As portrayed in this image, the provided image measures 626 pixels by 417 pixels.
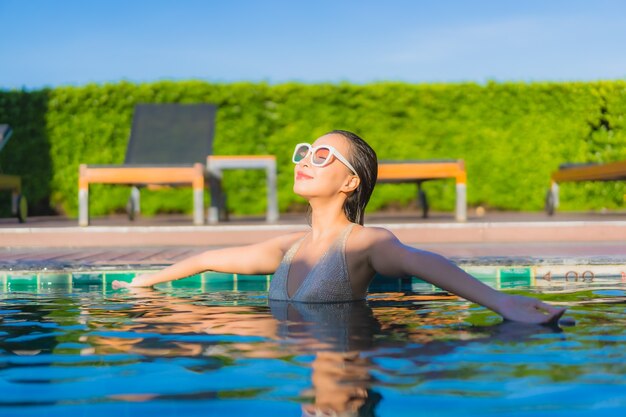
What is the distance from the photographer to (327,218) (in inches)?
129

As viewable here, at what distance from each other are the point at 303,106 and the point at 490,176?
10.7 ft

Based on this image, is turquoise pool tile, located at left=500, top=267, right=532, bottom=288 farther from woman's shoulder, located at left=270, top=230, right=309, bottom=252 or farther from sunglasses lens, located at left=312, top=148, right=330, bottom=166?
sunglasses lens, located at left=312, top=148, right=330, bottom=166

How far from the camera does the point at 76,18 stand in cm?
1292

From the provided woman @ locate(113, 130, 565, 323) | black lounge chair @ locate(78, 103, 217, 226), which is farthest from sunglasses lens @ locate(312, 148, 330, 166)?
black lounge chair @ locate(78, 103, 217, 226)

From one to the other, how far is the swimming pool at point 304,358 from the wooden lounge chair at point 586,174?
5.22 meters

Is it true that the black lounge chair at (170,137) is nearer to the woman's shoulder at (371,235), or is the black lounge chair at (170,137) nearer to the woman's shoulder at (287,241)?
the woman's shoulder at (287,241)

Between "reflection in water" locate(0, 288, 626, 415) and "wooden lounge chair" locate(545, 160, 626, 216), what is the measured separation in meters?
5.48

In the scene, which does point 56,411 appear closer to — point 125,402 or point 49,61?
point 125,402

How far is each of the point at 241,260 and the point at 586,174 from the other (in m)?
7.15

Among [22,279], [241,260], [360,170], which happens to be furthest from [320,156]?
[22,279]

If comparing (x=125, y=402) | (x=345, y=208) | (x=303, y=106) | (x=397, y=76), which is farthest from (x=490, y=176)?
(x=125, y=402)

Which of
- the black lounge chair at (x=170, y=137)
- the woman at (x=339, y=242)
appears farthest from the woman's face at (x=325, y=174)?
the black lounge chair at (x=170, y=137)

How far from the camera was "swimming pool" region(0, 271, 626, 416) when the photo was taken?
1.74 meters

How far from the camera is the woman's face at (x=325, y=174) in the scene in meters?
3.12
